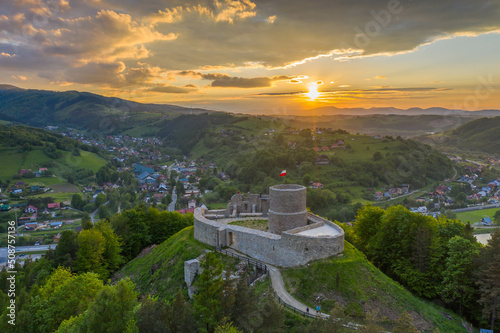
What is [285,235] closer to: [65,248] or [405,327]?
[405,327]

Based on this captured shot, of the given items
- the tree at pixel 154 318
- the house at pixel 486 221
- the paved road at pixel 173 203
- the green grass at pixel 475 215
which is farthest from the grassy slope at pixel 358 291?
the paved road at pixel 173 203

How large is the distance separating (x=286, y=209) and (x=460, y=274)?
54.6 feet

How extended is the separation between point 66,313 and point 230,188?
71.4 metres

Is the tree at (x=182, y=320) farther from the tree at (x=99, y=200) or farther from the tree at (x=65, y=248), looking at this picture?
the tree at (x=99, y=200)

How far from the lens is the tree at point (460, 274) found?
91.7ft

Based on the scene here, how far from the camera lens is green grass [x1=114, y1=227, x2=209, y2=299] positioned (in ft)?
103

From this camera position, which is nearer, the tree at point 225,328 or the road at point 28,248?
the tree at point 225,328

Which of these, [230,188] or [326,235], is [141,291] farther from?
[230,188]

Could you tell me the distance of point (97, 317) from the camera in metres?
19.5

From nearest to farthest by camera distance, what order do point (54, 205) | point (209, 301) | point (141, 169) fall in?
point (209, 301) < point (54, 205) < point (141, 169)

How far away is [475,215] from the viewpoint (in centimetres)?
8012

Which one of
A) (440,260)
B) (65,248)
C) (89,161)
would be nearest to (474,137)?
(440,260)

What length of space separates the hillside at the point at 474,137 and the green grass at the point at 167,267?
164690 millimetres

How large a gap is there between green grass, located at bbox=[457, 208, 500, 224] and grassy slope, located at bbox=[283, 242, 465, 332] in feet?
198
